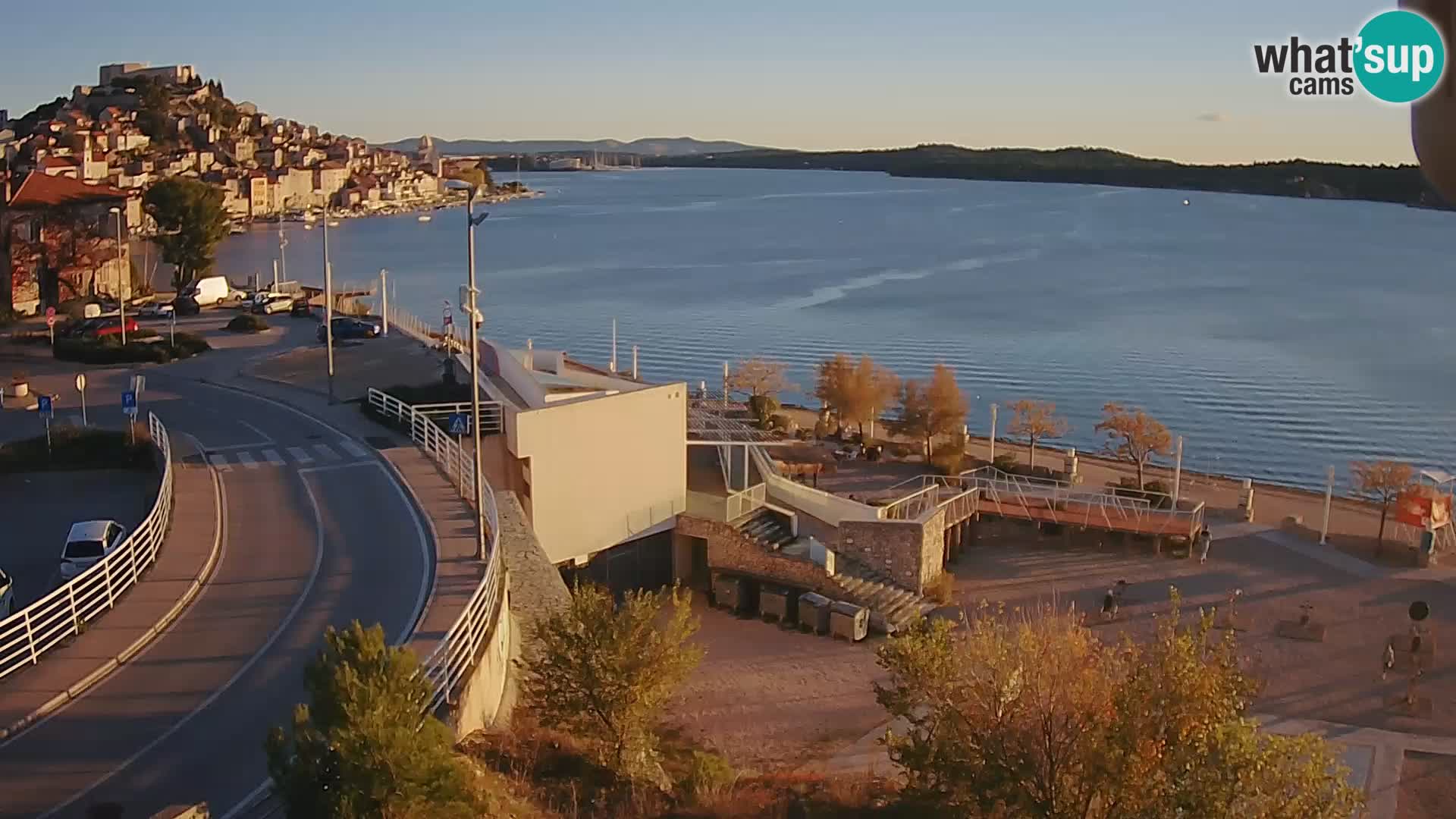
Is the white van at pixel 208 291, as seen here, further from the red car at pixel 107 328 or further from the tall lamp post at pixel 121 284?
the red car at pixel 107 328

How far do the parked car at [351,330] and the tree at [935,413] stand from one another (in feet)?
47.1

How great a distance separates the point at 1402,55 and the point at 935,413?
29.4m

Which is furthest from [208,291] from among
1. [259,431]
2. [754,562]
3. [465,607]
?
[465,607]

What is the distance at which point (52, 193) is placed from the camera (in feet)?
129

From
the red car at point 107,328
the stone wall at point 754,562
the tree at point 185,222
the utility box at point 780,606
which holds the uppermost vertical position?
the tree at point 185,222

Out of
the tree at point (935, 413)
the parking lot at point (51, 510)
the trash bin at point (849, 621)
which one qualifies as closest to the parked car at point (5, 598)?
the parking lot at point (51, 510)

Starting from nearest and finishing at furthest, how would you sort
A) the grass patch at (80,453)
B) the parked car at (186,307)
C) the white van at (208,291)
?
the grass patch at (80,453) → the parked car at (186,307) → the white van at (208,291)

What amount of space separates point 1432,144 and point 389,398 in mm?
22923

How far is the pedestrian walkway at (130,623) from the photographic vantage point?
1073cm

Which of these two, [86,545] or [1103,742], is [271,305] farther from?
[1103,742]

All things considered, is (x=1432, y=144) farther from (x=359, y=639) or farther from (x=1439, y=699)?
(x=1439, y=699)

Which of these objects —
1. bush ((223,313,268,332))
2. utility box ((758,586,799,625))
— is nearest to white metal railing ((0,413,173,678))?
utility box ((758,586,799,625))

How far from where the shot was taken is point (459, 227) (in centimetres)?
14725

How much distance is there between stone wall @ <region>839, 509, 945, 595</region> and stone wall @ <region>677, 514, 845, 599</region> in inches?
58.3
